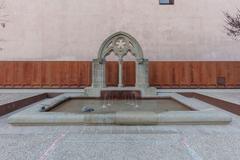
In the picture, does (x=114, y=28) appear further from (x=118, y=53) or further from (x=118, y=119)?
(x=118, y=119)

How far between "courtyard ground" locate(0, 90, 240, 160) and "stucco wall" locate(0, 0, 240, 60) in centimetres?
1183

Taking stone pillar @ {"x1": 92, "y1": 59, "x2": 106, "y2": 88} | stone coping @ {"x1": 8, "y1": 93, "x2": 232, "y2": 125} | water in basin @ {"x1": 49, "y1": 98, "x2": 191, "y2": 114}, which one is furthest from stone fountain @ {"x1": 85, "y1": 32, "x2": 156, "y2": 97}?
stone coping @ {"x1": 8, "y1": 93, "x2": 232, "y2": 125}

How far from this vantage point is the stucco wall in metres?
17.0

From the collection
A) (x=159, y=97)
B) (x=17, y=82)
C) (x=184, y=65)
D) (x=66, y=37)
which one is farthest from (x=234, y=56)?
(x=17, y=82)

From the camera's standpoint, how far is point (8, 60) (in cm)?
1692

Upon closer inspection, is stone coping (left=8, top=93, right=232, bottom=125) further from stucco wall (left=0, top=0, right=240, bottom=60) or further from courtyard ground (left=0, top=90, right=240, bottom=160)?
stucco wall (left=0, top=0, right=240, bottom=60)

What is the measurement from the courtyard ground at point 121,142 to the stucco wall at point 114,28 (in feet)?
38.8

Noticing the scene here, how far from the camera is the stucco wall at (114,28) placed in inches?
669

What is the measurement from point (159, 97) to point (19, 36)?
12.0 meters

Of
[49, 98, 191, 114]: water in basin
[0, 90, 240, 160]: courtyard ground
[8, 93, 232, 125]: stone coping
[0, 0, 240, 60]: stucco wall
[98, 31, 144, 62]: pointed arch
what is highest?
[0, 0, 240, 60]: stucco wall

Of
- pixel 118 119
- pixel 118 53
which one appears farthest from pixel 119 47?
pixel 118 119

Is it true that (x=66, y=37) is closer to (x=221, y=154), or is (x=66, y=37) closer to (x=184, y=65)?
(x=184, y=65)

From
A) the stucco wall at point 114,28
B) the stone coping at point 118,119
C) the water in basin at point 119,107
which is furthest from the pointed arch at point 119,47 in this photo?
the stone coping at point 118,119

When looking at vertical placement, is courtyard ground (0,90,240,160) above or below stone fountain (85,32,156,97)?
below
